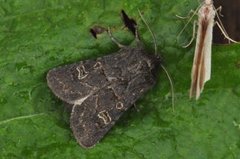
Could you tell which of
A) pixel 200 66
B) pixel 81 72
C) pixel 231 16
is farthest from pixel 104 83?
pixel 231 16

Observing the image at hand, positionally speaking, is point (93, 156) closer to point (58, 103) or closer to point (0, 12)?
point (58, 103)

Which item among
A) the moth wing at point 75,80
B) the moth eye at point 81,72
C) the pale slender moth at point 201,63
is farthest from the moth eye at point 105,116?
the pale slender moth at point 201,63

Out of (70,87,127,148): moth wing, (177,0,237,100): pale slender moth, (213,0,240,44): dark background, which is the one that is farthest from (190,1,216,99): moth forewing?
(213,0,240,44): dark background

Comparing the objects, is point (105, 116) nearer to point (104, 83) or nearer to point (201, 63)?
point (104, 83)

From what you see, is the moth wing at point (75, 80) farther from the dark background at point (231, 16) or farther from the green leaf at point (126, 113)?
the dark background at point (231, 16)

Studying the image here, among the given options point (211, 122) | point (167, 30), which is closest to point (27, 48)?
point (167, 30)

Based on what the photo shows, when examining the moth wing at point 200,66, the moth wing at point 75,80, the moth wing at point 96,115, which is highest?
the moth wing at point 200,66

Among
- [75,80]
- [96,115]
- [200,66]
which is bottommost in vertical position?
[96,115]
